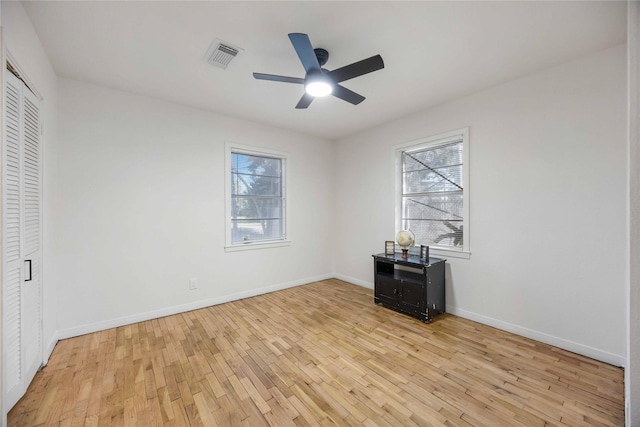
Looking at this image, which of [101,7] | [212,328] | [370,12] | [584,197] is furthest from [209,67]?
[584,197]

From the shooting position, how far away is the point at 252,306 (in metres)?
3.57

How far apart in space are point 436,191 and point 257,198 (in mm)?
2664

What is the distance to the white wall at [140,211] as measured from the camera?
273 cm

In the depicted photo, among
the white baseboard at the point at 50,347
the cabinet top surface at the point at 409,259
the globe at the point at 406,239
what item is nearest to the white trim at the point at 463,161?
the cabinet top surface at the point at 409,259

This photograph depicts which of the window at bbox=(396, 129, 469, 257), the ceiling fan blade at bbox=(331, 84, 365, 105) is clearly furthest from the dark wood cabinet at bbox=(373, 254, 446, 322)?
the ceiling fan blade at bbox=(331, 84, 365, 105)

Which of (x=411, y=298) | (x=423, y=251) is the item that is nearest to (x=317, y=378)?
(x=411, y=298)

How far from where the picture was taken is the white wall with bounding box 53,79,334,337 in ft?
8.96

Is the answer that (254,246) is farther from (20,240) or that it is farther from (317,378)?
(20,240)

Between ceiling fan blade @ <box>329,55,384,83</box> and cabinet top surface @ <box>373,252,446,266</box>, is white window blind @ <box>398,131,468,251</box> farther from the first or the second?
ceiling fan blade @ <box>329,55,384,83</box>

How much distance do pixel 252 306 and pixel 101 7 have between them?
3.26m

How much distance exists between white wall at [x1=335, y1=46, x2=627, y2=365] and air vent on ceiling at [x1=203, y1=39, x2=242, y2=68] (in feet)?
8.33

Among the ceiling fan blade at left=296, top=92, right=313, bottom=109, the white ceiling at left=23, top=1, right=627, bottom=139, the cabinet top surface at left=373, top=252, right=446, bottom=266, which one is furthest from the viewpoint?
the cabinet top surface at left=373, top=252, right=446, bottom=266

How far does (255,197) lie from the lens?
13.8ft

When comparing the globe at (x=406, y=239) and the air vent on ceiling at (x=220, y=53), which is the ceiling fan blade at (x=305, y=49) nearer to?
the air vent on ceiling at (x=220, y=53)
